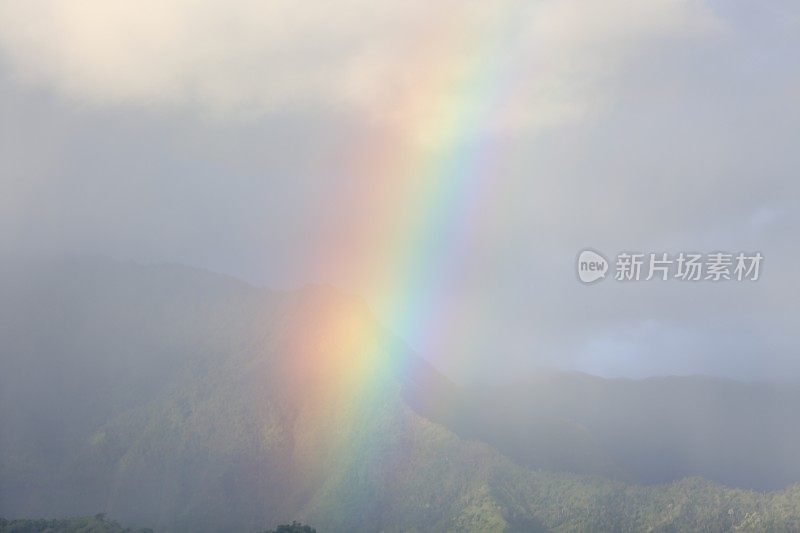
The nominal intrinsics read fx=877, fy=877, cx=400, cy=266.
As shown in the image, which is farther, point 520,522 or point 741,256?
point 520,522

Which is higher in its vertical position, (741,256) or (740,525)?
(741,256)

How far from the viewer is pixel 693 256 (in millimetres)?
103750

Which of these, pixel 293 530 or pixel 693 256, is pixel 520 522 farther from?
pixel 693 256

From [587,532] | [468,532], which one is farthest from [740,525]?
[468,532]

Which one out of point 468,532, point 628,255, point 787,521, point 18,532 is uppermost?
point 628,255

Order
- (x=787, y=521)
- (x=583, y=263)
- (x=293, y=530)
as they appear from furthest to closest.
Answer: (x=787, y=521) → (x=293, y=530) → (x=583, y=263)

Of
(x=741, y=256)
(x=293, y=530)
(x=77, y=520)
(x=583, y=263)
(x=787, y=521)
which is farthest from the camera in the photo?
(x=787, y=521)

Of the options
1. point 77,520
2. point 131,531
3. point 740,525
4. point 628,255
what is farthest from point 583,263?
point 740,525

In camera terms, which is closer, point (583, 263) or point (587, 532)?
point (583, 263)

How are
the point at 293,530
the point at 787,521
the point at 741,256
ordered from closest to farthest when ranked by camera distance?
the point at 741,256, the point at 293,530, the point at 787,521

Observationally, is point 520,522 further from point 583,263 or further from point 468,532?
point 583,263

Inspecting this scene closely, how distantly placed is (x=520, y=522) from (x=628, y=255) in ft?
363

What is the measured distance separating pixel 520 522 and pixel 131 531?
89.7 metres

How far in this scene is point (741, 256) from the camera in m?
101
